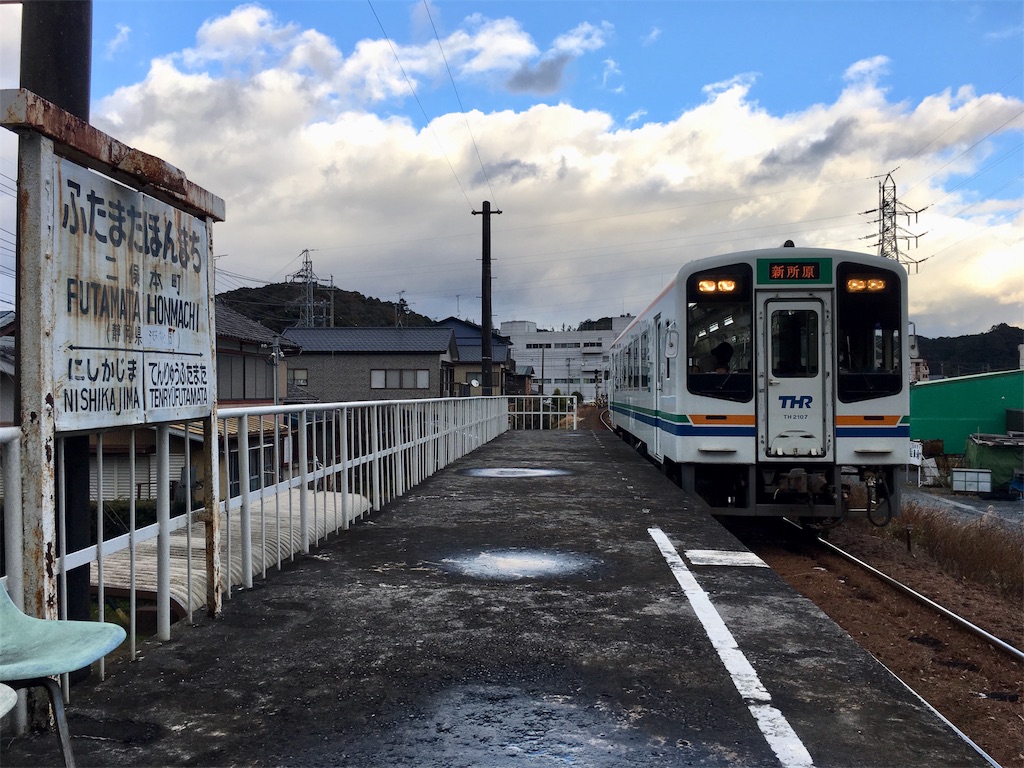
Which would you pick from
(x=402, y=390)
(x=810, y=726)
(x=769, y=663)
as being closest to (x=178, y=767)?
(x=810, y=726)

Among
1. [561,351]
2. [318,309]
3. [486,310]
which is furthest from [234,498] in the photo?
[561,351]

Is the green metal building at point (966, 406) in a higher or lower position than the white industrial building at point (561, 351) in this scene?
lower

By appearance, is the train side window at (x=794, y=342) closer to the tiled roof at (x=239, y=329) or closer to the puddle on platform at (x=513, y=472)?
the puddle on platform at (x=513, y=472)

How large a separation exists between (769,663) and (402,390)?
40.0 m

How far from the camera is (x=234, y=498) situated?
207 inches

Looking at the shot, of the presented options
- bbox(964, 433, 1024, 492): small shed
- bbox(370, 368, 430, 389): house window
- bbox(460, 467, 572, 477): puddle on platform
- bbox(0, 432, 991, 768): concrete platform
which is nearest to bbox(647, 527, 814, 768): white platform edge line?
bbox(0, 432, 991, 768): concrete platform

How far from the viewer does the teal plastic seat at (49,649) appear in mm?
2199

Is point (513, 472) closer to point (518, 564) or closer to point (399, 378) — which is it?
point (518, 564)

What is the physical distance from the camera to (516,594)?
16.6ft

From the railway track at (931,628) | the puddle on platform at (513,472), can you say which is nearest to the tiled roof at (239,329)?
the puddle on platform at (513,472)

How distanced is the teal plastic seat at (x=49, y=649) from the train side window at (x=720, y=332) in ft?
25.0

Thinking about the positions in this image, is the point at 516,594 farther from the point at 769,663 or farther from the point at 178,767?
the point at 178,767

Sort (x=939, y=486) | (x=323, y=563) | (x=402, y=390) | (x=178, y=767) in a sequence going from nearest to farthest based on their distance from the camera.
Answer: (x=178, y=767) → (x=323, y=563) → (x=939, y=486) → (x=402, y=390)

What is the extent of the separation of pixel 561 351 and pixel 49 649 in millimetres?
106162
